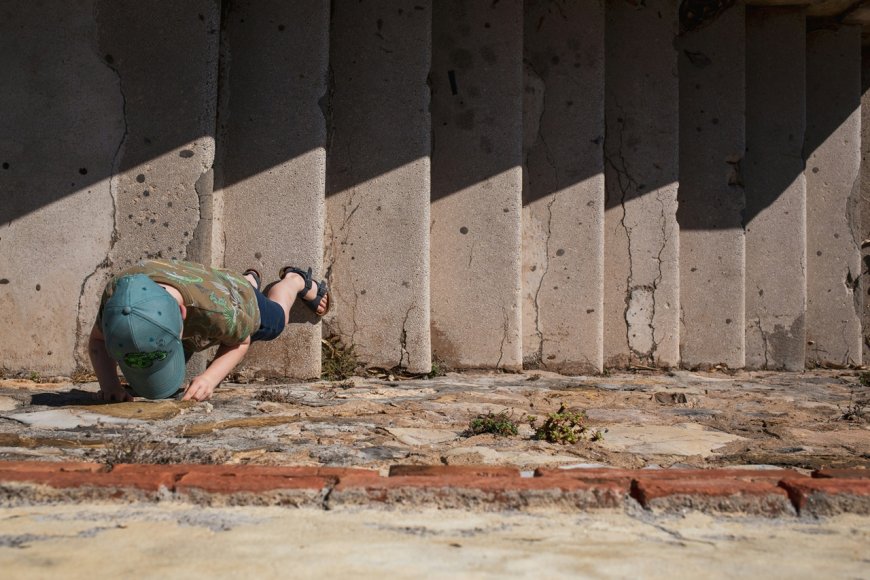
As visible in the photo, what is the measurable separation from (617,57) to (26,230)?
383 cm

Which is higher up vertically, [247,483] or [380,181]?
[380,181]

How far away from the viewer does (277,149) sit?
412 cm

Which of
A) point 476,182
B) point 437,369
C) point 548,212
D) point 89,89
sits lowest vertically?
point 437,369

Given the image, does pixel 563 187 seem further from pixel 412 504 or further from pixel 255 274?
pixel 412 504

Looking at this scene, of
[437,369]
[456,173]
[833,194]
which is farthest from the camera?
[833,194]

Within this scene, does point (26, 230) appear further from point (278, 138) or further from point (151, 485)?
point (151, 485)

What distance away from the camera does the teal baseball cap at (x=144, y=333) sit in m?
2.91

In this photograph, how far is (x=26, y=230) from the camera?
150 inches

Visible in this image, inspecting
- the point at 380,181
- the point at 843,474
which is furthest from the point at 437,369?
the point at 843,474

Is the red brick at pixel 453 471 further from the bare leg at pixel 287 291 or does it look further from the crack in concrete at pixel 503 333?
the crack in concrete at pixel 503 333

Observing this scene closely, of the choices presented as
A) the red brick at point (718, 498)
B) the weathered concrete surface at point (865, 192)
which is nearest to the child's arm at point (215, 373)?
the red brick at point (718, 498)

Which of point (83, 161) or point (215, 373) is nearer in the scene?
point (215, 373)

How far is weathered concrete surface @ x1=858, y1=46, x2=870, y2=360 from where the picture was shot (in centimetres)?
577

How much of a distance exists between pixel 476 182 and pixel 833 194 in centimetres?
291
